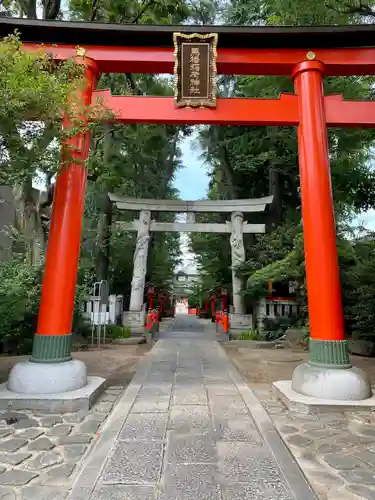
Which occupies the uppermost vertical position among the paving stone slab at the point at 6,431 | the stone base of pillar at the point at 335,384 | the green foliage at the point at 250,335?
the green foliage at the point at 250,335

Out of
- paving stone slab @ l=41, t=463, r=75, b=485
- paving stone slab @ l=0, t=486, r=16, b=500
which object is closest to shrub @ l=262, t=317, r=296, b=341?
paving stone slab @ l=41, t=463, r=75, b=485

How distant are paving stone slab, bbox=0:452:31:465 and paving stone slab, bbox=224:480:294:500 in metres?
1.81

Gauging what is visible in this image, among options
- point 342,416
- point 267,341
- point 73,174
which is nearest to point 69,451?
point 342,416

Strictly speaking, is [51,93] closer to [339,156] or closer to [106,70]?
[106,70]

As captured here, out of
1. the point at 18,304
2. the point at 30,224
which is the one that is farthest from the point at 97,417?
the point at 30,224

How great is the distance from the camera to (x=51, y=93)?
13.9 feet

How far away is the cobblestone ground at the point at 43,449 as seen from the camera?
2645 millimetres

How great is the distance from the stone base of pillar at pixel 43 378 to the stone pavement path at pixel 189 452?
752mm

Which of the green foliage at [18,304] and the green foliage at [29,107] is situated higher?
the green foliage at [29,107]

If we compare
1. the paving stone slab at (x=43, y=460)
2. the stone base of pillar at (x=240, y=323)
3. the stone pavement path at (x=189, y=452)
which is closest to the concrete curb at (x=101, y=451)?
the stone pavement path at (x=189, y=452)

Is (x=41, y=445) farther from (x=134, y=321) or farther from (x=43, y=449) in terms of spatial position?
(x=134, y=321)

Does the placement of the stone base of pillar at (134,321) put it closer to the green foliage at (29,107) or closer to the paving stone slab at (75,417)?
the paving stone slab at (75,417)

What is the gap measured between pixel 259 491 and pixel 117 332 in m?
10.4

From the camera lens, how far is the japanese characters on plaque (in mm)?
5723
